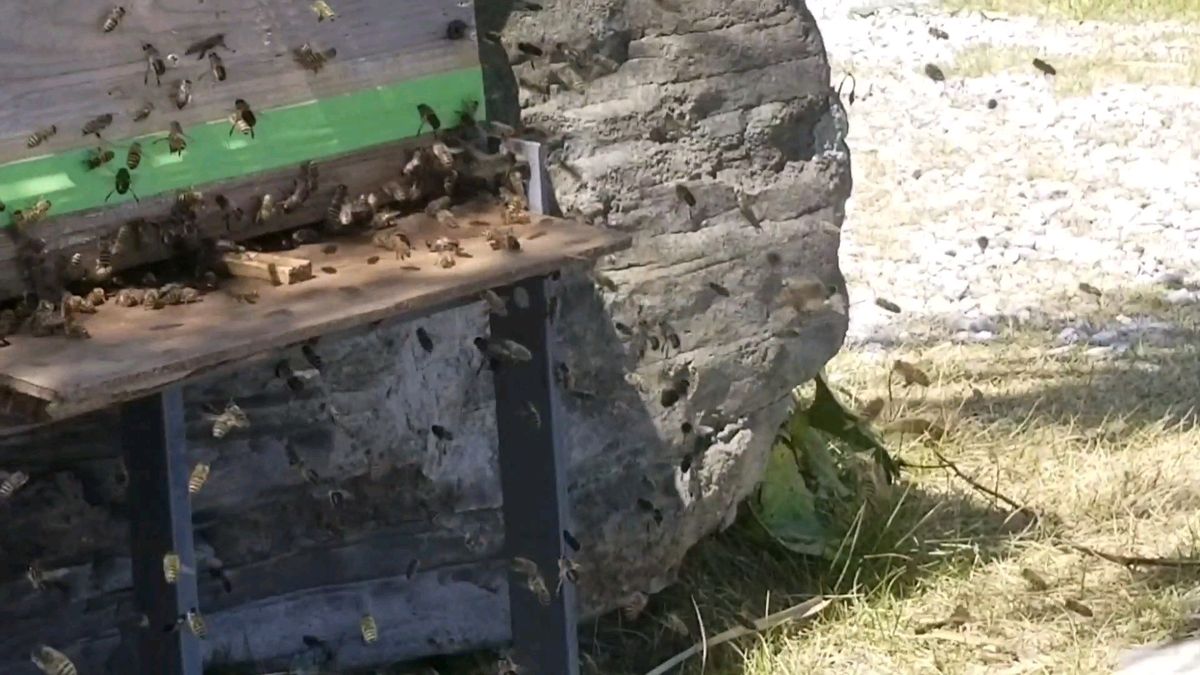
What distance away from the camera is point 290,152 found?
2.99 metres

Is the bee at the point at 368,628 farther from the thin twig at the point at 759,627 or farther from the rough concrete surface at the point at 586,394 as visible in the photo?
the thin twig at the point at 759,627

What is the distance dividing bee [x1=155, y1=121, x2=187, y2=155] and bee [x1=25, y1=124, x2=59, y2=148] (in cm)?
19

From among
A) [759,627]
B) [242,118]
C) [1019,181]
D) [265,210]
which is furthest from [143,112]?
[1019,181]

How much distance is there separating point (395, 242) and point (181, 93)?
1.41 feet

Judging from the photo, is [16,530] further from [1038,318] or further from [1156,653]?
[1038,318]

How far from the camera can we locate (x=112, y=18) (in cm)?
269

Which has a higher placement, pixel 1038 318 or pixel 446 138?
pixel 446 138

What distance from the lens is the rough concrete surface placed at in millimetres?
3332

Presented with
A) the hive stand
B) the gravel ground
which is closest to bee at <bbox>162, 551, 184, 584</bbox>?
the hive stand

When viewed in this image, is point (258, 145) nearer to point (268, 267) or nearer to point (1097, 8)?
point (268, 267)

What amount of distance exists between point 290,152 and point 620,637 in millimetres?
1568

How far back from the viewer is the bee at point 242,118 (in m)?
2.86

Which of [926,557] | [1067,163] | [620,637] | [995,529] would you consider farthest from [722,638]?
[1067,163]

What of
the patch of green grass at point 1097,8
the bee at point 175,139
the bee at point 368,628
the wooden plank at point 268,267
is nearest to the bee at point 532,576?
the bee at point 368,628
